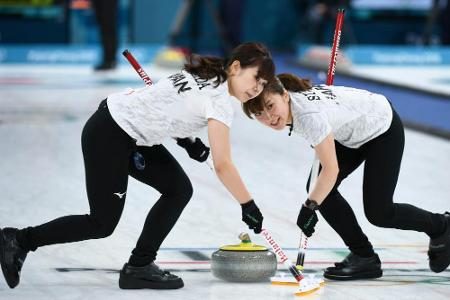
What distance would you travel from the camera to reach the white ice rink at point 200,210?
4.74 meters

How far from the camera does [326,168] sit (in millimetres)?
4453

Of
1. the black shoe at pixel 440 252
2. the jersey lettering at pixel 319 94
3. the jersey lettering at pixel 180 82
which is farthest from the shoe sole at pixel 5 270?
the black shoe at pixel 440 252

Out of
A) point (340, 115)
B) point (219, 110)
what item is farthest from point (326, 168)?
point (219, 110)

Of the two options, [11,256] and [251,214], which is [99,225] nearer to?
[11,256]

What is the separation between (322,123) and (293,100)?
0.58 feet

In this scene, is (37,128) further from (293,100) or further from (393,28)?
(393,28)

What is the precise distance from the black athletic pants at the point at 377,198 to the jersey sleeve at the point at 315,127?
1.31 ft

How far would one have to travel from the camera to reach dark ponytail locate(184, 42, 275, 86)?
171 inches

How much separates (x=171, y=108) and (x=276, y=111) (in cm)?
43

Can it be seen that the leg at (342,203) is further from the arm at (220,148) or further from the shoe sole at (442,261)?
the arm at (220,148)

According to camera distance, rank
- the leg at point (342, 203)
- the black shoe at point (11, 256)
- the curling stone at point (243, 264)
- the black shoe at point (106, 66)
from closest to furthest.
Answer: the black shoe at point (11, 256) < the curling stone at point (243, 264) < the leg at point (342, 203) < the black shoe at point (106, 66)

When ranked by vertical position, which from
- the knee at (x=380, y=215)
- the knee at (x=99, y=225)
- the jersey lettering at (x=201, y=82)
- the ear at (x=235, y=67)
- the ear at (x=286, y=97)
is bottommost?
the knee at (x=99, y=225)

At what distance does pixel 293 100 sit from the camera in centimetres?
452

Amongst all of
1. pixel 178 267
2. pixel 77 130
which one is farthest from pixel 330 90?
pixel 77 130
